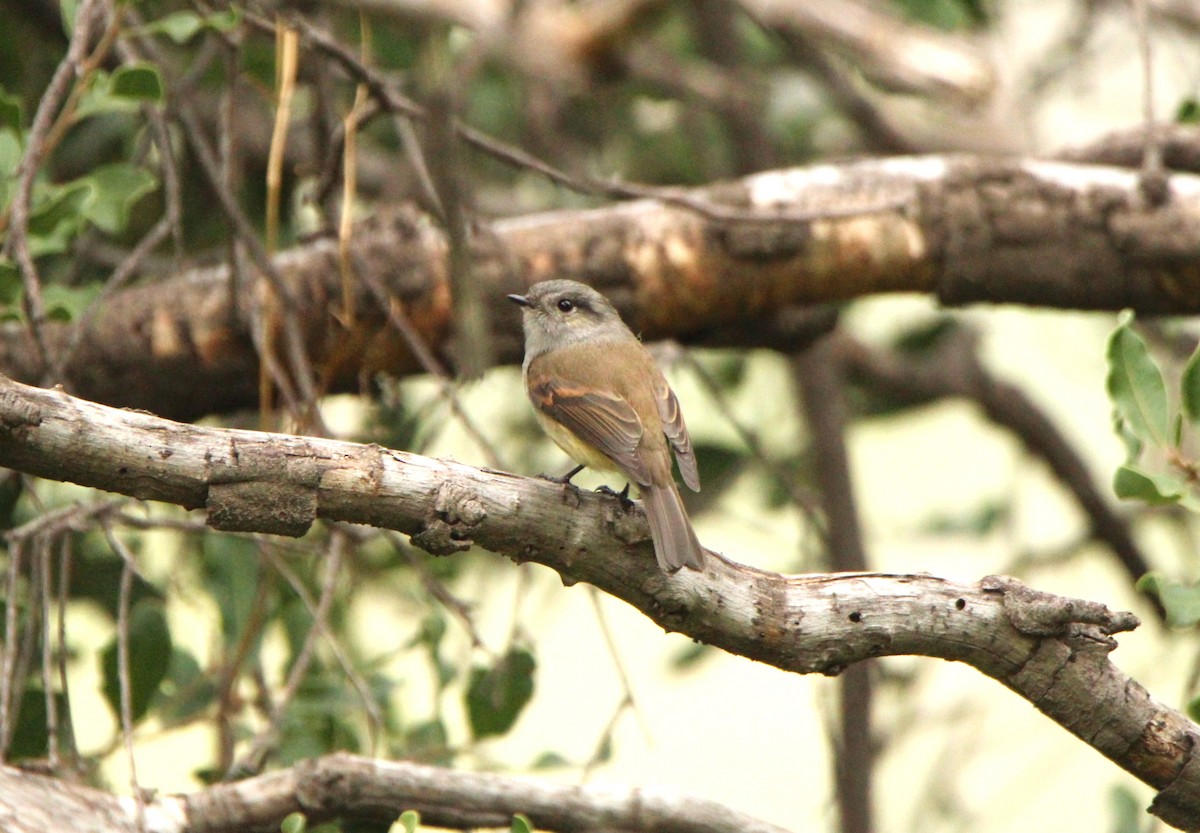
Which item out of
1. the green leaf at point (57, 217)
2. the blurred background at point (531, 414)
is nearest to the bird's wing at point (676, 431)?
the blurred background at point (531, 414)

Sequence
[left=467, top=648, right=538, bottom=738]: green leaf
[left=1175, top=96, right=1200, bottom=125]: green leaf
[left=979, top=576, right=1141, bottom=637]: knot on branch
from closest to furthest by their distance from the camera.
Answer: [left=979, top=576, right=1141, bottom=637]: knot on branch → [left=467, top=648, right=538, bottom=738]: green leaf → [left=1175, top=96, right=1200, bottom=125]: green leaf

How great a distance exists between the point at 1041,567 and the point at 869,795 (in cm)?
196

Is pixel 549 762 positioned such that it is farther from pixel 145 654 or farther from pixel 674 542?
pixel 674 542

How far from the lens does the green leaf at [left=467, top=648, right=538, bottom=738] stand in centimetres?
362

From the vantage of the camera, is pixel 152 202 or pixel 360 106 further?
pixel 152 202

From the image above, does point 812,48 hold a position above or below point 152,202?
above

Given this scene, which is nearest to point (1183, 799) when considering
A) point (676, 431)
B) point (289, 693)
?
point (676, 431)

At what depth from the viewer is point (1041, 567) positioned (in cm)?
650

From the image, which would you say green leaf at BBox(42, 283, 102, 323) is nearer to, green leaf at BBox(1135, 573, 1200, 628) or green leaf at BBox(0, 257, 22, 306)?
green leaf at BBox(0, 257, 22, 306)

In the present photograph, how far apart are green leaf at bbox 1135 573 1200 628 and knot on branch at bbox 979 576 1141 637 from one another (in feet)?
0.54

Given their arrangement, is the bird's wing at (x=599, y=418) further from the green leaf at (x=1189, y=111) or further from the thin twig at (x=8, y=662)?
the green leaf at (x=1189, y=111)

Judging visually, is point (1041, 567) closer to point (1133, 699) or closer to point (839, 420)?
point (839, 420)

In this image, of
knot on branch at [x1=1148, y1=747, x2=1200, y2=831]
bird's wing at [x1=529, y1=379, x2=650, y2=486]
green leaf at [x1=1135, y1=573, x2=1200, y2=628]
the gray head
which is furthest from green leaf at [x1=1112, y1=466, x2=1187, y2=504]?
the gray head

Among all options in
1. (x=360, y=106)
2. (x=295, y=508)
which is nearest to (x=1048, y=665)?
(x=295, y=508)
